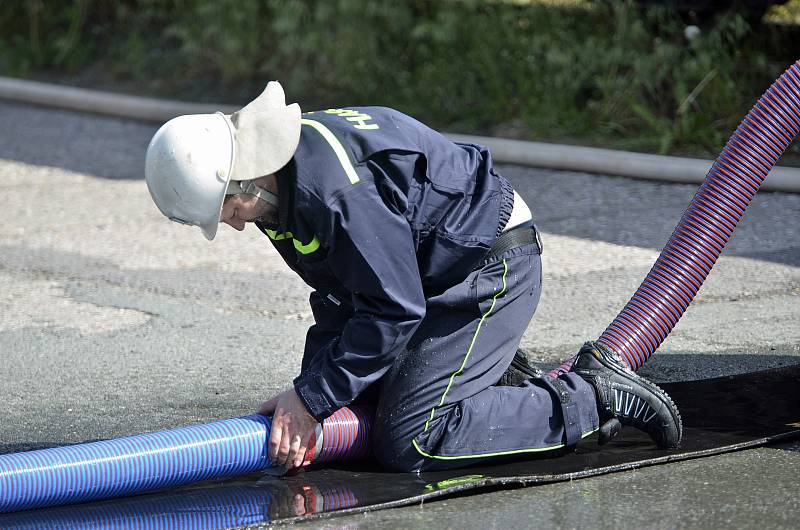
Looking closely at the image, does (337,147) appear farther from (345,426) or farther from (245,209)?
(345,426)

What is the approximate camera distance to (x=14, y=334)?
5035 millimetres

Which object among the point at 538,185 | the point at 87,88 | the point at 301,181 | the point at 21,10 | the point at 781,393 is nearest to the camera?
the point at 301,181

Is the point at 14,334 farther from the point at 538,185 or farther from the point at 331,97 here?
the point at 331,97

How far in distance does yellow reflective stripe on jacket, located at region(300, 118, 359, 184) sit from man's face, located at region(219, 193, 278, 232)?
259 millimetres

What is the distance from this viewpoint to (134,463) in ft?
10.9

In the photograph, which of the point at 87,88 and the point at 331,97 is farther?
the point at 87,88

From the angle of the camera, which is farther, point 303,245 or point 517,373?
point 517,373

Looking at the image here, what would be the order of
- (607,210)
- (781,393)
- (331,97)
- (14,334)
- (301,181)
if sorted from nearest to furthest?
(301,181) → (781,393) → (14,334) → (607,210) → (331,97)

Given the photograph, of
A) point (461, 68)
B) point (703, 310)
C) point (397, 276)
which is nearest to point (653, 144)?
point (461, 68)

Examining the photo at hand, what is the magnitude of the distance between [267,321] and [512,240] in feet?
6.43

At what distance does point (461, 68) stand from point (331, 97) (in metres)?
1.48

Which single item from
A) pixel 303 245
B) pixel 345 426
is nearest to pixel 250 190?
pixel 303 245

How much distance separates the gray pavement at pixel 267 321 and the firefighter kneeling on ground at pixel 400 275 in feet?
0.87

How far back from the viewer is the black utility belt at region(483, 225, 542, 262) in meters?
3.57
